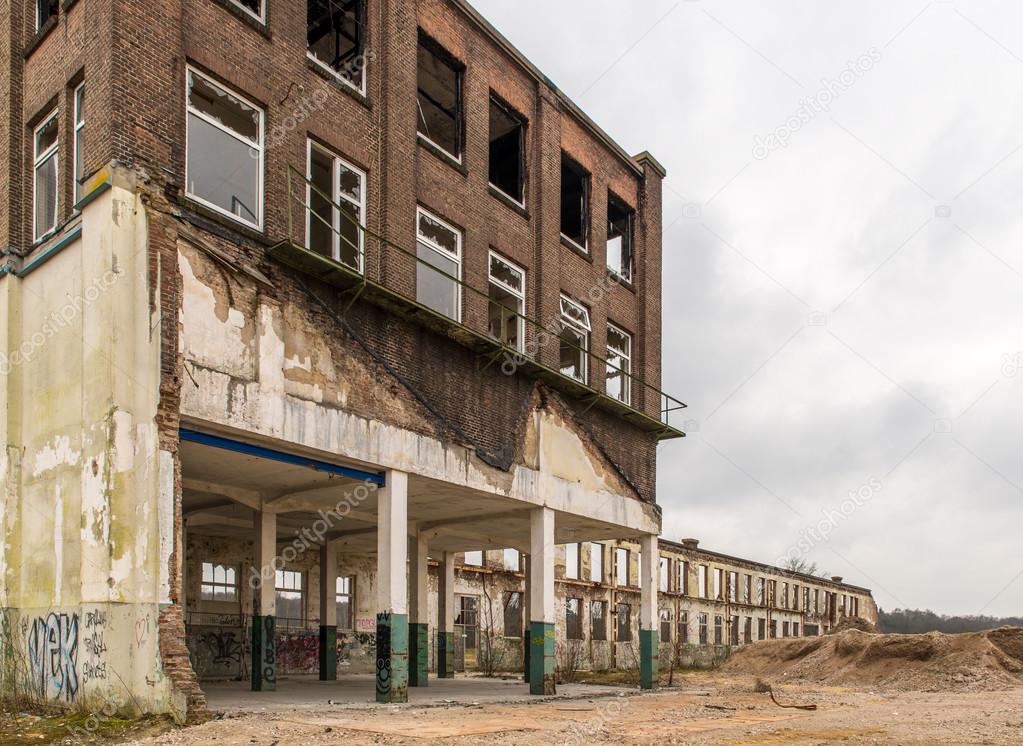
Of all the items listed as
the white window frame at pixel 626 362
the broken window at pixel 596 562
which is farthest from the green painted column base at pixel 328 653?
the broken window at pixel 596 562

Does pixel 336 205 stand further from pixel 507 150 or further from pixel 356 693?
pixel 356 693

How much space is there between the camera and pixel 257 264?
15062mm

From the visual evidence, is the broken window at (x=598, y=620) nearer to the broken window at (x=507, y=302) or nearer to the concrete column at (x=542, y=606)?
the concrete column at (x=542, y=606)

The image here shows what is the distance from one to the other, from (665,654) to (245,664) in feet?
84.6

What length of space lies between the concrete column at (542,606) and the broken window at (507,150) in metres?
7.79

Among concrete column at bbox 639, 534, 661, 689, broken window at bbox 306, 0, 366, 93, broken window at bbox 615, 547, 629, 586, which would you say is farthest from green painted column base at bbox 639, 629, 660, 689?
broken window at bbox 615, 547, 629, 586

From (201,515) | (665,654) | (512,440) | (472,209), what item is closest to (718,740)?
(512,440)

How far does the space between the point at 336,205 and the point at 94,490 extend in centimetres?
650

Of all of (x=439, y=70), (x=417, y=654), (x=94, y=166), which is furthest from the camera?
(x=417, y=654)

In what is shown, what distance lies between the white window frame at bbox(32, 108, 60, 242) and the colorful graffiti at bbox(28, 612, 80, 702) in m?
6.01

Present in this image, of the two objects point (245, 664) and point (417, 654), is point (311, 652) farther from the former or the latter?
point (417, 654)

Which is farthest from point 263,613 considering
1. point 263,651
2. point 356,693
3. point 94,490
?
point 94,490

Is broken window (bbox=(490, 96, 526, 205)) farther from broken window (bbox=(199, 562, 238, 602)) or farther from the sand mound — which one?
the sand mound

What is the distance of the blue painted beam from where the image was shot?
14031 mm
